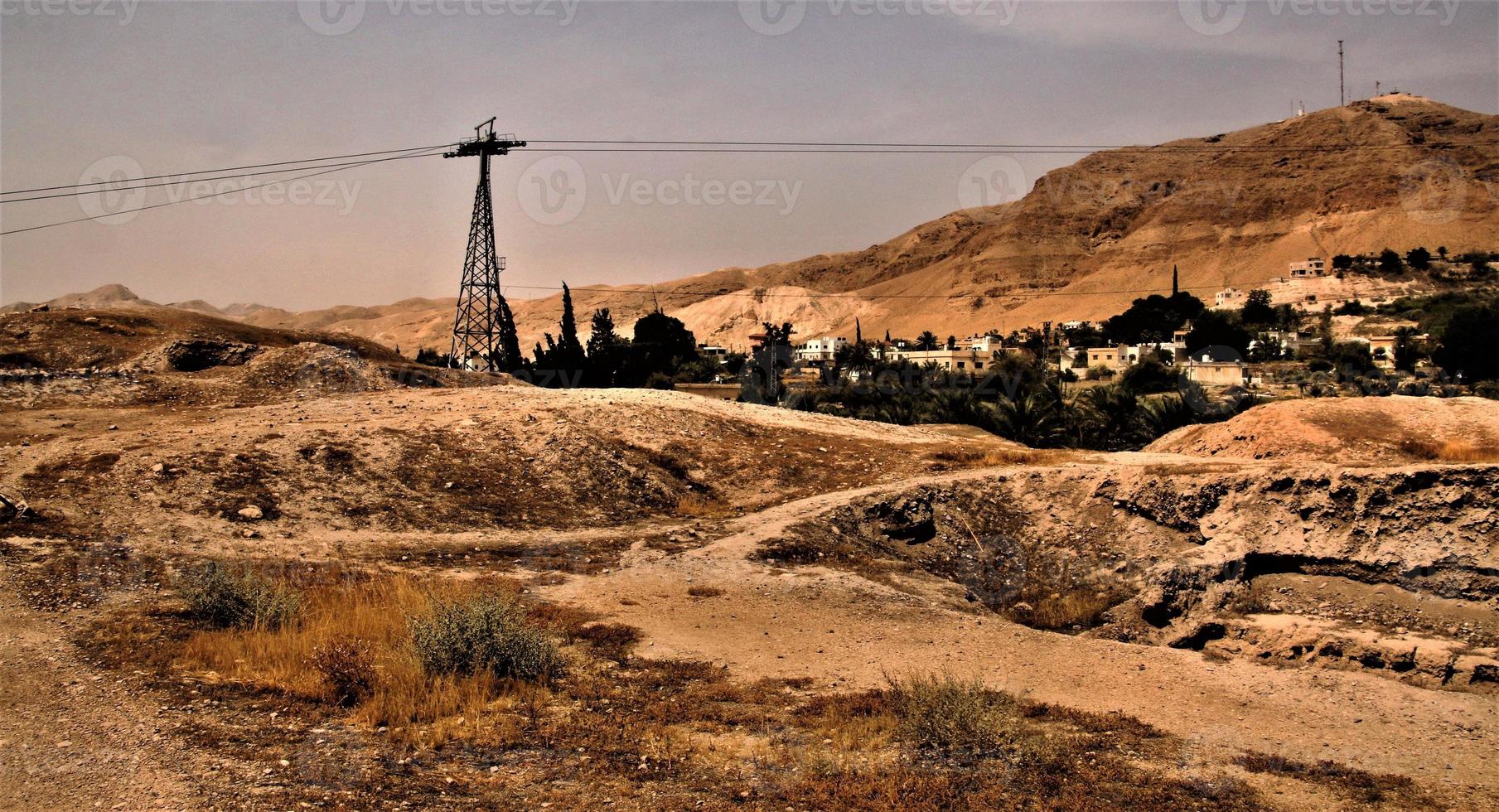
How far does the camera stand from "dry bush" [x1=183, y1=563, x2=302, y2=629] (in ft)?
32.2

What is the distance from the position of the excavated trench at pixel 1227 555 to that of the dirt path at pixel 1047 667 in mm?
735

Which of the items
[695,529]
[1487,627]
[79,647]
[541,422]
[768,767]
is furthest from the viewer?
[541,422]

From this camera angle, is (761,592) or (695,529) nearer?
(761,592)

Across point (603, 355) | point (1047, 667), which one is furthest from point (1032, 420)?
point (603, 355)

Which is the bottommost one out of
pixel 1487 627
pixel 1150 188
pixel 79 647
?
pixel 1487 627

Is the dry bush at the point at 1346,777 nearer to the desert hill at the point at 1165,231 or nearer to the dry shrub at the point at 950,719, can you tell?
the dry shrub at the point at 950,719

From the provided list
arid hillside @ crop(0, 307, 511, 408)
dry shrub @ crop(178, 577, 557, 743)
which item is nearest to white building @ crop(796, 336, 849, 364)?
arid hillside @ crop(0, 307, 511, 408)

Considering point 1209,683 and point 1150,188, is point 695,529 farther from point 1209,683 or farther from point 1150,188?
point 1150,188

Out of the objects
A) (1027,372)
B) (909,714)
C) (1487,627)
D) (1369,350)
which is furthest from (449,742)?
(1369,350)

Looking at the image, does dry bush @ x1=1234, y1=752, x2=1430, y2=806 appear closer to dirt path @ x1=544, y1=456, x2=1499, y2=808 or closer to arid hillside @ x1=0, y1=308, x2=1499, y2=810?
arid hillside @ x1=0, y1=308, x2=1499, y2=810

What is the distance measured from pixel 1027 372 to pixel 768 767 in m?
54.8

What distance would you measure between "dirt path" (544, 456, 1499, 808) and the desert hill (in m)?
115

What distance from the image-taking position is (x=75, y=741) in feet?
22.2

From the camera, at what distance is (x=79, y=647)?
8695 mm
